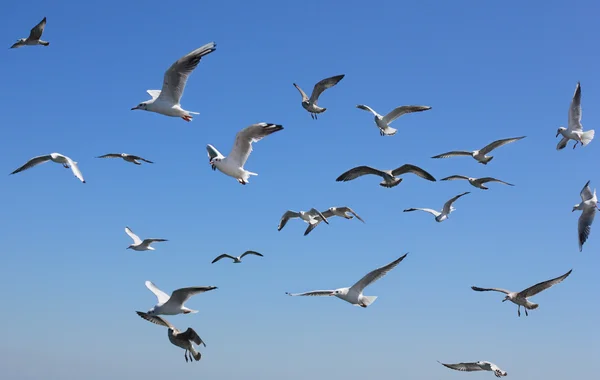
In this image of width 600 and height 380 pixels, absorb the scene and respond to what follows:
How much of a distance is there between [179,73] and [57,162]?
8.00m

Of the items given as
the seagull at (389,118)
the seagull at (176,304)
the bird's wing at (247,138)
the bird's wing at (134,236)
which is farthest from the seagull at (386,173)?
the bird's wing at (134,236)

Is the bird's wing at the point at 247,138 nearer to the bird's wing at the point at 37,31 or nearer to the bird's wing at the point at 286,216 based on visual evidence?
the bird's wing at the point at 286,216

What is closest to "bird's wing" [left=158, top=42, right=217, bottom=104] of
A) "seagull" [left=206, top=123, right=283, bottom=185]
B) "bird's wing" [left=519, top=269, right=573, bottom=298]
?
"seagull" [left=206, top=123, right=283, bottom=185]

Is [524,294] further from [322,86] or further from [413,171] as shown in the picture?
[322,86]

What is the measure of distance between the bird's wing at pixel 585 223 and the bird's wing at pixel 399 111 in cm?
564

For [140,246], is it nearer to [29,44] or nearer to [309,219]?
[309,219]

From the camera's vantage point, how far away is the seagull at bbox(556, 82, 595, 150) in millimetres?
22312

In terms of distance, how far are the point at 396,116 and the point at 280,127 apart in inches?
348

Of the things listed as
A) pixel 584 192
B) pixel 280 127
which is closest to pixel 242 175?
pixel 280 127

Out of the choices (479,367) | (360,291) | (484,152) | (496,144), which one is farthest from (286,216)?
(479,367)

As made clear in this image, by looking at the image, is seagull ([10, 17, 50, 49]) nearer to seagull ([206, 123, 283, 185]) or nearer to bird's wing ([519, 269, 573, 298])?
seagull ([206, 123, 283, 185])

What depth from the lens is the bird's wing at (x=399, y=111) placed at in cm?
2320

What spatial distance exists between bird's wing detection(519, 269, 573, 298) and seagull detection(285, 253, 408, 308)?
3.22 metres

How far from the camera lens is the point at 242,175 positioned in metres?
17.2
